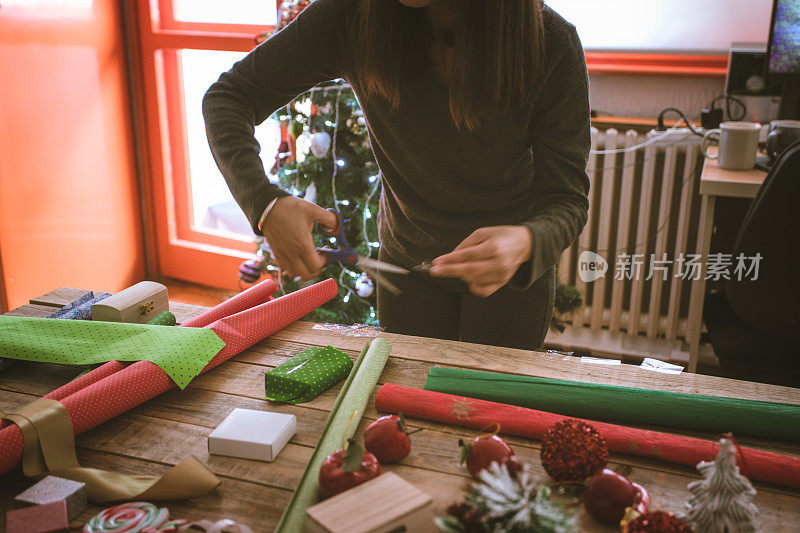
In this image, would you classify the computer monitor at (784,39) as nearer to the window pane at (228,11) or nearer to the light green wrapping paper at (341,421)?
the light green wrapping paper at (341,421)

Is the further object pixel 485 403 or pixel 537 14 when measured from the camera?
pixel 537 14

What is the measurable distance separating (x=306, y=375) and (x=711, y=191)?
1530mm

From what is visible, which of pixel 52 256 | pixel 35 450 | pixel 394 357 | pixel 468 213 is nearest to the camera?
pixel 35 450

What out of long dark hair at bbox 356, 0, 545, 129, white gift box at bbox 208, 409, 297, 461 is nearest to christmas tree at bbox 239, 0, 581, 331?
long dark hair at bbox 356, 0, 545, 129

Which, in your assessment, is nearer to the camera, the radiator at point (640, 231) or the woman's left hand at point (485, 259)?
the woman's left hand at point (485, 259)

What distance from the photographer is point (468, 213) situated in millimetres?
1358

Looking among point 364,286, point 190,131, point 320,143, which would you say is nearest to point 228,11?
point 190,131

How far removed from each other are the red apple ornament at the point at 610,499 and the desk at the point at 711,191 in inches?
59.3

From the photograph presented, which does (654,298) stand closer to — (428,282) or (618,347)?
(618,347)

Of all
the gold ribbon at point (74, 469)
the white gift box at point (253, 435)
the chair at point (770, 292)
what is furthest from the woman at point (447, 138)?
the chair at point (770, 292)

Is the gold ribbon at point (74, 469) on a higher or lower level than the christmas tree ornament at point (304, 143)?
lower

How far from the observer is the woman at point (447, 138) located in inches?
44.3

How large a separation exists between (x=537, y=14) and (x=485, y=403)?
2.20 feet

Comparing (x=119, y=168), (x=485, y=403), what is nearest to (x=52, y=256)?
(x=119, y=168)
